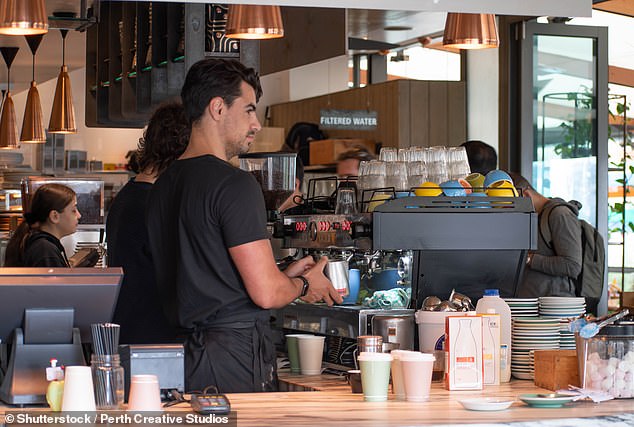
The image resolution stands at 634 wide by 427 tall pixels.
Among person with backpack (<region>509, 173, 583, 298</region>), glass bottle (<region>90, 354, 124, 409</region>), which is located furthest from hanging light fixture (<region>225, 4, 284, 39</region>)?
person with backpack (<region>509, 173, 583, 298</region>)

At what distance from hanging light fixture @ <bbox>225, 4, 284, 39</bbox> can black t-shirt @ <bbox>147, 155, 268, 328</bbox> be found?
33.1 inches

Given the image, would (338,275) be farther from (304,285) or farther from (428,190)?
(428,190)

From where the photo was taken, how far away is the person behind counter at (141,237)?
3.74 metres

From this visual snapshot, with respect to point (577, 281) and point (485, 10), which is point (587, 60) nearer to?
point (577, 281)

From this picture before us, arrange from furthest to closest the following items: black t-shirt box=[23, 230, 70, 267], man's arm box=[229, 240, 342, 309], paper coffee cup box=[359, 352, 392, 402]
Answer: black t-shirt box=[23, 230, 70, 267], man's arm box=[229, 240, 342, 309], paper coffee cup box=[359, 352, 392, 402]

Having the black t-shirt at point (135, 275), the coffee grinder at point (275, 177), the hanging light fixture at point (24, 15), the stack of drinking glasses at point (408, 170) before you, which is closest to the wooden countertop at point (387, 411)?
the stack of drinking glasses at point (408, 170)

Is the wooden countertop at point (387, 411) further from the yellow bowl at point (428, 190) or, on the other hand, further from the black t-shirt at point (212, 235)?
the yellow bowl at point (428, 190)

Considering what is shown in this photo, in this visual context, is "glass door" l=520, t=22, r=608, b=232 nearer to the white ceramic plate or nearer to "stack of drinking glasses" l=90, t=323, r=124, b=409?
the white ceramic plate

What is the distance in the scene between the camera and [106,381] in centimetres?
239

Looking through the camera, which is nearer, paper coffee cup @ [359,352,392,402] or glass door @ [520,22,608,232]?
paper coffee cup @ [359,352,392,402]

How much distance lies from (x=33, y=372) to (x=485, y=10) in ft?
5.06

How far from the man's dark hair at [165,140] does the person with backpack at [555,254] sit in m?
2.00

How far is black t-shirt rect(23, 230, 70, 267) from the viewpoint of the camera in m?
5.21

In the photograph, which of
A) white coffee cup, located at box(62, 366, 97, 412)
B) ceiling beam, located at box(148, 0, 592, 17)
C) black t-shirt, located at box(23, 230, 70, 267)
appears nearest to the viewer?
white coffee cup, located at box(62, 366, 97, 412)
